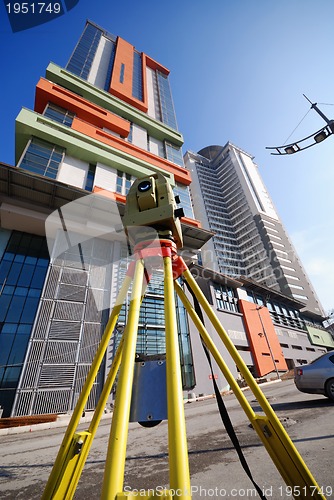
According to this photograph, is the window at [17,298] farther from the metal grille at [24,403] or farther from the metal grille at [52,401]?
the metal grille at [52,401]

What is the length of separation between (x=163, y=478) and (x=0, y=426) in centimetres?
1181

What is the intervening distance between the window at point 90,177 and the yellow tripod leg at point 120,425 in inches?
768

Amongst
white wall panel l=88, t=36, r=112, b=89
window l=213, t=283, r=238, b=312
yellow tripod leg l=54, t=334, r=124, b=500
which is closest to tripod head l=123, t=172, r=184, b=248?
yellow tripod leg l=54, t=334, r=124, b=500

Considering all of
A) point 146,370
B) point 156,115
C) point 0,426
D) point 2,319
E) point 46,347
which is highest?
point 156,115

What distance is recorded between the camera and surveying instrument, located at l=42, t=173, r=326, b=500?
78cm

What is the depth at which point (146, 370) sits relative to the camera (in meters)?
1.45

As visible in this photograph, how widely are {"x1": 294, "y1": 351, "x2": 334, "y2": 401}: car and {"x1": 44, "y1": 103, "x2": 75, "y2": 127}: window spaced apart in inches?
1022

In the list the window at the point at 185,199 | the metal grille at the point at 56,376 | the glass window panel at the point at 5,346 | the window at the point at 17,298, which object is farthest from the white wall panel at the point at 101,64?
the metal grille at the point at 56,376

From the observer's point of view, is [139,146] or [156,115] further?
[156,115]

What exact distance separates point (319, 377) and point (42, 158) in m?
21.7

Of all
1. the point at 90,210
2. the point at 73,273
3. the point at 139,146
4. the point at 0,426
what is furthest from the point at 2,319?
the point at 139,146

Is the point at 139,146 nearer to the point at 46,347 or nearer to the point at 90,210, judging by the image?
the point at 90,210

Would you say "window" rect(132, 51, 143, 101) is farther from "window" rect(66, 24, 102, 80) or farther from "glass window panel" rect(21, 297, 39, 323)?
"glass window panel" rect(21, 297, 39, 323)

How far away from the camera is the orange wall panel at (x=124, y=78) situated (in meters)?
28.3
